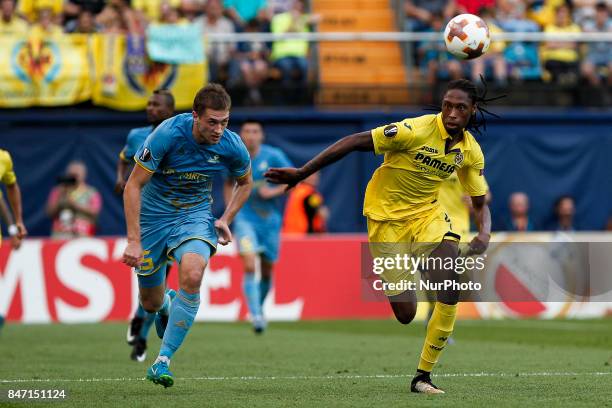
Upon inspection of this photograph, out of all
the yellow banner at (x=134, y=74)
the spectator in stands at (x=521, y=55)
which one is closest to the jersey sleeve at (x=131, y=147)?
the yellow banner at (x=134, y=74)

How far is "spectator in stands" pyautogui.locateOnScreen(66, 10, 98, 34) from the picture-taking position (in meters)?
20.8

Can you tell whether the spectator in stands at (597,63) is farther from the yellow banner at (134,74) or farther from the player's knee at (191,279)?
the player's knee at (191,279)

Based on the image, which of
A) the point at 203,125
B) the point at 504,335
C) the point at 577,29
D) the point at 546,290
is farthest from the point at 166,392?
the point at 577,29

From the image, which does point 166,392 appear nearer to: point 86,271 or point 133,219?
point 133,219

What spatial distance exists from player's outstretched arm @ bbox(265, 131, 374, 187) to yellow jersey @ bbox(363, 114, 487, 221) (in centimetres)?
11

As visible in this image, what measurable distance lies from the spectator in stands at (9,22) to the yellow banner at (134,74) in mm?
1237

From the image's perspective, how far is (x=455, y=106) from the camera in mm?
9023

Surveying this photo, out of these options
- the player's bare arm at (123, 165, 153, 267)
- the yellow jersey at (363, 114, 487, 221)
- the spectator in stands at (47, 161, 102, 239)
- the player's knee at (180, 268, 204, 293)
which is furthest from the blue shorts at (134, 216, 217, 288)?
the spectator in stands at (47, 161, 102, 239)

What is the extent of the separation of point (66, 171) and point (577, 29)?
31.2ft

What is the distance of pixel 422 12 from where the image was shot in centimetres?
2286

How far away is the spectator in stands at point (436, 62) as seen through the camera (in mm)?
21797

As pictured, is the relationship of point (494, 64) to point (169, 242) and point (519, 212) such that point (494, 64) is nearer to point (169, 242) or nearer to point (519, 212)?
point (519, 212)

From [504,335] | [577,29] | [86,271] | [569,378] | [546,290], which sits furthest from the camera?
[577,29]

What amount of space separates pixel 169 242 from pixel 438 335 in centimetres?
222
